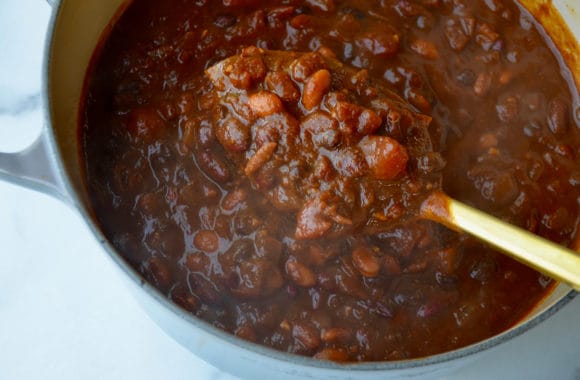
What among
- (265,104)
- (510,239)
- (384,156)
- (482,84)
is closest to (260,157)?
(265,104)

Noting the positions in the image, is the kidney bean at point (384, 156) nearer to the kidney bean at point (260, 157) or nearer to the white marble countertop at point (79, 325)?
the kidney bean at point (260, 157)

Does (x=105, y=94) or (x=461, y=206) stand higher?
(x=461, y=206)

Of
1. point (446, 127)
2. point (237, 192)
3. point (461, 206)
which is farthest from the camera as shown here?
point (446, 127)

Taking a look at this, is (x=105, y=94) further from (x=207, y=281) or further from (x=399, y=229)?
(x=399, y=229)

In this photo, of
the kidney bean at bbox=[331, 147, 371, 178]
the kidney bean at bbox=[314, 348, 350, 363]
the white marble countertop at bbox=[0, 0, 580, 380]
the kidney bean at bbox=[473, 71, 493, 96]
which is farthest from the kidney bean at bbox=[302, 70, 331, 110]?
the white marble countertop at bbox=[0, 0, 580, 380]

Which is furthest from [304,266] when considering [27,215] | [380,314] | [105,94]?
[27,215]

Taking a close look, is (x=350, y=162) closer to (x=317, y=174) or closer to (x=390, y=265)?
(x=317, y=174)

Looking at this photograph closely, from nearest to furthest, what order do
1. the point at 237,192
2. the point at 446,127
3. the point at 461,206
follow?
the point at 461,206 < the point at 237,192 < the point at 446,127
